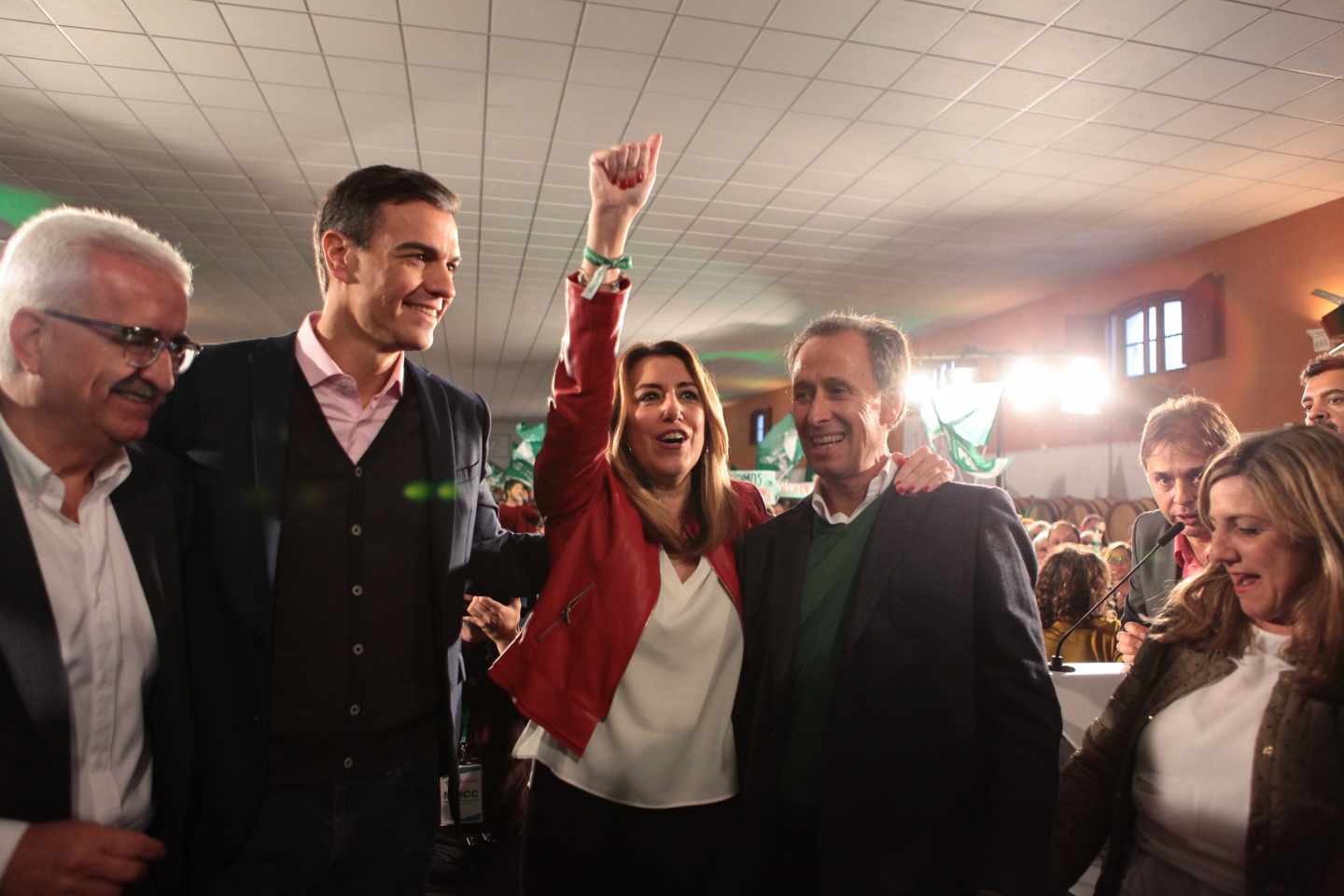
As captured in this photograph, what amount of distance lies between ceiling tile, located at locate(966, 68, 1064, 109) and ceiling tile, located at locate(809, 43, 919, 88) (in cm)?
57

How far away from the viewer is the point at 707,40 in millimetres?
4711

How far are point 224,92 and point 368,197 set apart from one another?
4.81 meters

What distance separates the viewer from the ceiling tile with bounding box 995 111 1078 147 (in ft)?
18.4

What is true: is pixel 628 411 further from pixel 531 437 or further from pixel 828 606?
pixel 531 437

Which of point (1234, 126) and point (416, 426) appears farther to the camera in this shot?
point (1234, 126)

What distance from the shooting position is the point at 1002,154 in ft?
20.3

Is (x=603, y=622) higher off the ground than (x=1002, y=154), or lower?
lower

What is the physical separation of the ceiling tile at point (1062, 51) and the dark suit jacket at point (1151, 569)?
8.92ft

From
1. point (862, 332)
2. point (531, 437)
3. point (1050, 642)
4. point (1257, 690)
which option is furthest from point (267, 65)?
point (531, 437)

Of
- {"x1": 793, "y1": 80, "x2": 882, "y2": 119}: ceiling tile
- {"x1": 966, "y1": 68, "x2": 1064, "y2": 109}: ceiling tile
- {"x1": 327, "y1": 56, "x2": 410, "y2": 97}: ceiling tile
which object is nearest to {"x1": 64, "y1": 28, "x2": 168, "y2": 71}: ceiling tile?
{"x1": 327, "y1": 56, "x2": 410, "y2": 97}: ceiling tile

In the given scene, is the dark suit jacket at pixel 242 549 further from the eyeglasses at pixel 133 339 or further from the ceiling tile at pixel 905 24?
the ceiling tile at pixel 905 24

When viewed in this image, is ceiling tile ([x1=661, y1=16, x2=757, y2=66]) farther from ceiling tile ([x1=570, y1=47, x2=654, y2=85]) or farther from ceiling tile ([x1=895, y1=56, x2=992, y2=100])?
ceiling tile ([x1=895, y1=56, x2=992, y2=100])

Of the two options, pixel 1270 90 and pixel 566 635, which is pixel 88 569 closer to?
pixel 566 635

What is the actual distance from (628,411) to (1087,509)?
8.32 m
